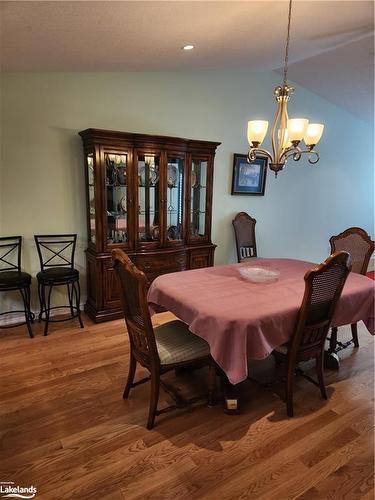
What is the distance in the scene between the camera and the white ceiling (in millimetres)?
1905

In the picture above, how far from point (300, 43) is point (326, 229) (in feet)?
11.1

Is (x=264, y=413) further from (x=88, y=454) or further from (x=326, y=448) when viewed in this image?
(x=88, y=454)

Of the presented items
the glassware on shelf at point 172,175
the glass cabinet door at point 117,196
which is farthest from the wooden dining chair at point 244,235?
the glass cabinet door at point 117,196

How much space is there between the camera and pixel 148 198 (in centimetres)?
352

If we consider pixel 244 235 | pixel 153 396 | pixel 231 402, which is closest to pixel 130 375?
pixel 153 396

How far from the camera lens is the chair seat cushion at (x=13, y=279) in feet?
9.36

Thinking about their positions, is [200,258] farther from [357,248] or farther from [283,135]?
[283,135]

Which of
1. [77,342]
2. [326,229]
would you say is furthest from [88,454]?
[326,229]

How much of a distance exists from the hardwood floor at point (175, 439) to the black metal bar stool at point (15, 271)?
2.07ft

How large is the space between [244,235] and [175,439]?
308 centimetres

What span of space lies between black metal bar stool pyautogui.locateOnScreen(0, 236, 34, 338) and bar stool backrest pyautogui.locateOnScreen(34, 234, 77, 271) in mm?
205

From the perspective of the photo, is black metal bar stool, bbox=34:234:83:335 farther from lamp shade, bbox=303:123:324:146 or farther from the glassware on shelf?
lamp shade, bbox=303:123:324:146

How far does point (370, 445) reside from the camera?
1862mm
